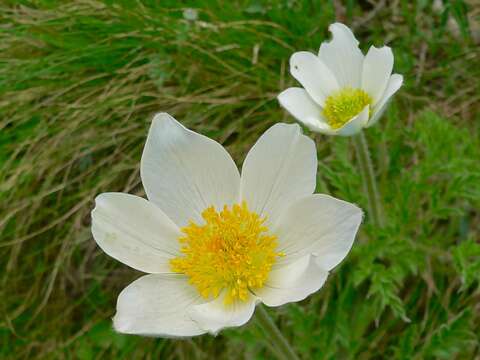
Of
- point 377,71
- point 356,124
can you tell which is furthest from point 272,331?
point 377,71

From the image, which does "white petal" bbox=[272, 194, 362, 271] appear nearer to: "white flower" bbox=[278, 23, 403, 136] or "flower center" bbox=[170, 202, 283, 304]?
"flower center" bbox=[170, 202, 283, 304]

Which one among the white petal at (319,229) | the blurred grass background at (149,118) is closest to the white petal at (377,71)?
the blurred grass background at (149,118)

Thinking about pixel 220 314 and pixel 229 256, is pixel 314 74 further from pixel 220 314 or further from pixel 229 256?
pixel 220 314

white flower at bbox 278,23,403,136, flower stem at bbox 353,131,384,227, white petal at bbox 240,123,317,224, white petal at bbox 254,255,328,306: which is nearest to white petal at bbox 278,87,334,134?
white flower at bbox 278,23,403,136

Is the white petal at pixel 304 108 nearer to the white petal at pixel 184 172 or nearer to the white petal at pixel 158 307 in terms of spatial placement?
the white petal at pixel 184 172

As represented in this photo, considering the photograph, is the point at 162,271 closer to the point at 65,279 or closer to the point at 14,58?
the point at 65,279

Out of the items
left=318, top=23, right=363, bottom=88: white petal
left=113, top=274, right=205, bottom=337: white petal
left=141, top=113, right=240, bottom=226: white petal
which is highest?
left=318, top=23, right=363, bottom=88: white petal
